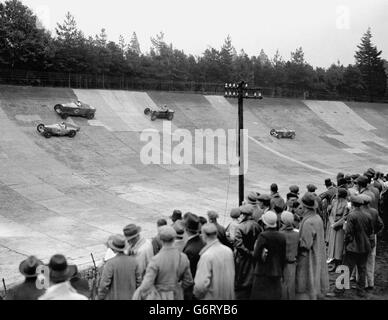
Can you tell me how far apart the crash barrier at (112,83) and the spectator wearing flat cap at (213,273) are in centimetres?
3301

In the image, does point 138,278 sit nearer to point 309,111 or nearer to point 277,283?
point 277,283

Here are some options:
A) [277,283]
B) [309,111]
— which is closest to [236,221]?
[277,283]

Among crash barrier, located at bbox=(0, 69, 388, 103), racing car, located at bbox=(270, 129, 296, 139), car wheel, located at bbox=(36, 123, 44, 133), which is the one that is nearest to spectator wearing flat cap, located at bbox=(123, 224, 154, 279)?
car wheel, located at bbox=(36, 123, 44, 133)

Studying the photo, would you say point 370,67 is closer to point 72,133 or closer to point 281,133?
point 281,133

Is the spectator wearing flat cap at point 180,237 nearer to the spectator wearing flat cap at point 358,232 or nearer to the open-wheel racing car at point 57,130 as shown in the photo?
the spectator wearing flat cap at point 358,232

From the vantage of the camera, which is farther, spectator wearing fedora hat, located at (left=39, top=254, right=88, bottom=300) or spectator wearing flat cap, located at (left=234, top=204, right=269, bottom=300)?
spectator wearing flat cap, located at (left=234, top=204, right=269, bottom=300)

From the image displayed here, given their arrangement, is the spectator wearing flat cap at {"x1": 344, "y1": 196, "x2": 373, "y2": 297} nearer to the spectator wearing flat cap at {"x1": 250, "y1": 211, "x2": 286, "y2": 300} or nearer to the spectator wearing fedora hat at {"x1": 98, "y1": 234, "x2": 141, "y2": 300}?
the spectator wearing flat cap at {"x1": 250, "y1": 211, "x2": 286, "y2": 300}

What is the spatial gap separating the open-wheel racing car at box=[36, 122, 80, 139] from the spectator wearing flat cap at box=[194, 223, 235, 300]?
68.8 ft

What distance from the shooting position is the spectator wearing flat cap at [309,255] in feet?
21.2

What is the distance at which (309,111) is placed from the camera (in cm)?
4625

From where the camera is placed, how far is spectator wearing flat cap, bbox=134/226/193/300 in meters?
4.81

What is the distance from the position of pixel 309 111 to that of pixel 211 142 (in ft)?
63.0

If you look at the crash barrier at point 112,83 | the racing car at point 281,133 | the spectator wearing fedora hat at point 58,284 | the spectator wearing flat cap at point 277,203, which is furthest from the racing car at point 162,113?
the spectator wearing fedora hat at point 58,284
